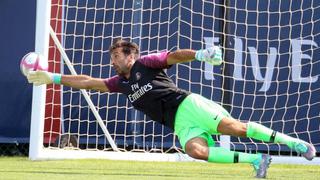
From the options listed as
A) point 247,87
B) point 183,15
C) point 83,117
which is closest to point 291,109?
point 247,87

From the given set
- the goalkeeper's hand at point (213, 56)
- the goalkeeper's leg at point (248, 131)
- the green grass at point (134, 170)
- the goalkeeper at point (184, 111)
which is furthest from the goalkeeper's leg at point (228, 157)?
the goalkeeper's hand at point (213, 56)

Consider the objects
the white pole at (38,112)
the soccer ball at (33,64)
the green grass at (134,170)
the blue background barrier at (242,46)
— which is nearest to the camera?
the green grass at (134,170)

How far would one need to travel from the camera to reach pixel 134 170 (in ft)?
29.1

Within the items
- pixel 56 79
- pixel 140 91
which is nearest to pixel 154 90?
pixel 140 91

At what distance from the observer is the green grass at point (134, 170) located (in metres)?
7.86

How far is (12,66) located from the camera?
42.0ft

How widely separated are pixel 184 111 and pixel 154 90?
0.34 meters

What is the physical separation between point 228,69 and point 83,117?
2246 millimetres

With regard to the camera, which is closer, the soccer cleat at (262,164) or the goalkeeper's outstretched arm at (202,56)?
the goalkeeper's outstretched arm at (202,56)

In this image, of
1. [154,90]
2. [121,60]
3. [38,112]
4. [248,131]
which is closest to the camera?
[248,131]

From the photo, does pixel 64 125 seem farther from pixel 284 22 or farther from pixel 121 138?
pixel 284 22

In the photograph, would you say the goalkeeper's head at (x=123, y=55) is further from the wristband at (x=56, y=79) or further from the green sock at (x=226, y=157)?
the green sock at (x=226, y=157)

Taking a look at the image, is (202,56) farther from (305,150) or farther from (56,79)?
(56,79)

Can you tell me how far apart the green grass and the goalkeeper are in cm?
43
